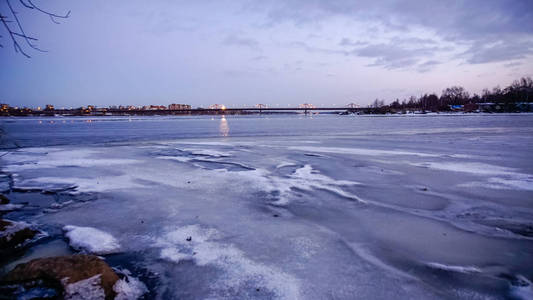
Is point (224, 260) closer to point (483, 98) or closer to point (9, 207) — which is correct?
point (9, 207)

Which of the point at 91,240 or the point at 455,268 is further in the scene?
the point at 91,240

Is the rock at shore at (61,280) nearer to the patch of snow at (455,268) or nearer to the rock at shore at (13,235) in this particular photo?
the rock at shore at (13,235)

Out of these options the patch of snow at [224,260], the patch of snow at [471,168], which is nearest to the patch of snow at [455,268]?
the patch of snow at [224,260]

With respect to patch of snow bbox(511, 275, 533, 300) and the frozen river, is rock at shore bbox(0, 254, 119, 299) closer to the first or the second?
the frozen river

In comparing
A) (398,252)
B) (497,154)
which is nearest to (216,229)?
(398,252)

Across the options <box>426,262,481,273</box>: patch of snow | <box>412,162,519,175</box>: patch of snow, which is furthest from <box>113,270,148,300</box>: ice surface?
<box>412,162,519,175</box>: patch of snow

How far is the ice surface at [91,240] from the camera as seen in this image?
317cm

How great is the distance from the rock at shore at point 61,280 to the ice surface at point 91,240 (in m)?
0.77

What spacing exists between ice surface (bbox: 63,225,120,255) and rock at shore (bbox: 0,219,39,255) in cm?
37

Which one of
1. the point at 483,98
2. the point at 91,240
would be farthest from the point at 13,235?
the point at 483,98

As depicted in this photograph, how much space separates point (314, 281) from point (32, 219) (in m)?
3.98

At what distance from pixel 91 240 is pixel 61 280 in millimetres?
1267

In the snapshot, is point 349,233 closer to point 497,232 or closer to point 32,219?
point 497,232

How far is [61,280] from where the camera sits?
2.21 meters
